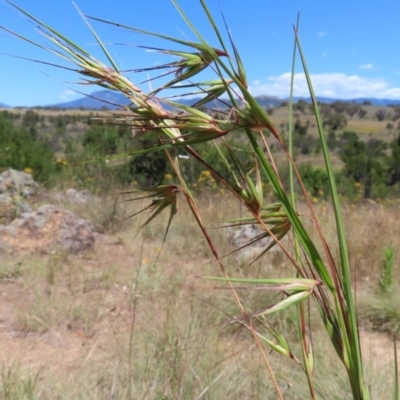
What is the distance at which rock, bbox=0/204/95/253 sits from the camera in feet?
15.3

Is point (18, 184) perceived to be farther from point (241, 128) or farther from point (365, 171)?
point (365, 171)

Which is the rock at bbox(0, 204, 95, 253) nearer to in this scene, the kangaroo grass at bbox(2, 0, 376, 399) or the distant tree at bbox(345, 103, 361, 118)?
the kangaroo grass at bbox(2, 0, 376, 399)

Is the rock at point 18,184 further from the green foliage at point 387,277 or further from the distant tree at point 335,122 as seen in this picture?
the distant tree at point 335,122

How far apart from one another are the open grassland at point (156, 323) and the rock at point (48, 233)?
0.15 meters

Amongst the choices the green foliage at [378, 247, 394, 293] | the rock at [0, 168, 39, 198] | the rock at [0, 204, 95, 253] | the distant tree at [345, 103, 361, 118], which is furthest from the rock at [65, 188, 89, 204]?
the distant tree at [345, 103, 361, 118]

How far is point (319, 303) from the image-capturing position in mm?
771

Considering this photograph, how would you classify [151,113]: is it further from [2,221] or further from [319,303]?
[2,221]

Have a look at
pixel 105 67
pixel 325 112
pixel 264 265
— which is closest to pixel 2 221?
pixel 264 265

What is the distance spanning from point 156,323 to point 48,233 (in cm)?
223

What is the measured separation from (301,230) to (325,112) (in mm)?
54574

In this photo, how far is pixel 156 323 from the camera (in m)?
2.95

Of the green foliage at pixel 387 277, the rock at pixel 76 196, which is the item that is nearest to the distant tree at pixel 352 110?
the rock at pixel 76 196

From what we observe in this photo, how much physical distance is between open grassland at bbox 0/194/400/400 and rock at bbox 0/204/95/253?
15cm

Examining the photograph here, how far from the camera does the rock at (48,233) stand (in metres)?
4.66
